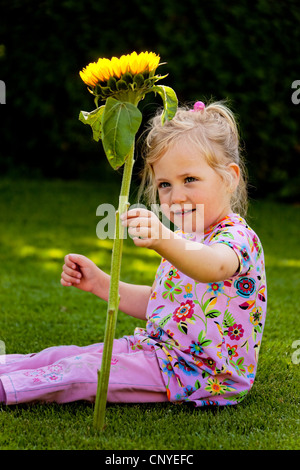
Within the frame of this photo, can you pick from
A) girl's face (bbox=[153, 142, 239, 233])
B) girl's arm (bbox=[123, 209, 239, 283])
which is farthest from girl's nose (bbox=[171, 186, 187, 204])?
girl's arm (bbox=[123, 209, 239, 283])

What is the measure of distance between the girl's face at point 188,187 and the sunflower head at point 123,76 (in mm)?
467

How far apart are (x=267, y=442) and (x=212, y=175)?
2.81 feet

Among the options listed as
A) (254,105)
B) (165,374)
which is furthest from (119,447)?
(254,105)

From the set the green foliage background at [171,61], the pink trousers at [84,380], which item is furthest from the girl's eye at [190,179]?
the green foliage background at [171,61]

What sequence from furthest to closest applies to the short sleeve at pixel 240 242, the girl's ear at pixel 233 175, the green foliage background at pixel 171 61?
the green foliage background at pixel 171 61
the girl's ear at pixel 233 175
the short sleeve at pixel 240 242

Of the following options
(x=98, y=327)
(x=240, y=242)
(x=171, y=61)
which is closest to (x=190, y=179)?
(x=240, y=242)

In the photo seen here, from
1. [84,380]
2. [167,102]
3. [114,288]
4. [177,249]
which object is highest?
[167,102]

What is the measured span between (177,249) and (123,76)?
18.3 inches

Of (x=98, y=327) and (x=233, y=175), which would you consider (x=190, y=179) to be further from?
(x=98, y=327)

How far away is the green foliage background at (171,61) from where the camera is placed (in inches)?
286

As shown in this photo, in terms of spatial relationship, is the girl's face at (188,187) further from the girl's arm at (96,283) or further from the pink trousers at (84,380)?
the pink trousers at (84,380)

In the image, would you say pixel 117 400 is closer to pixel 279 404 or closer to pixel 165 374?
pixel 165 374

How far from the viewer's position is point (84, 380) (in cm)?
205

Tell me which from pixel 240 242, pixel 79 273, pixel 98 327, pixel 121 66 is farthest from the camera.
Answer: pixel 98 327
